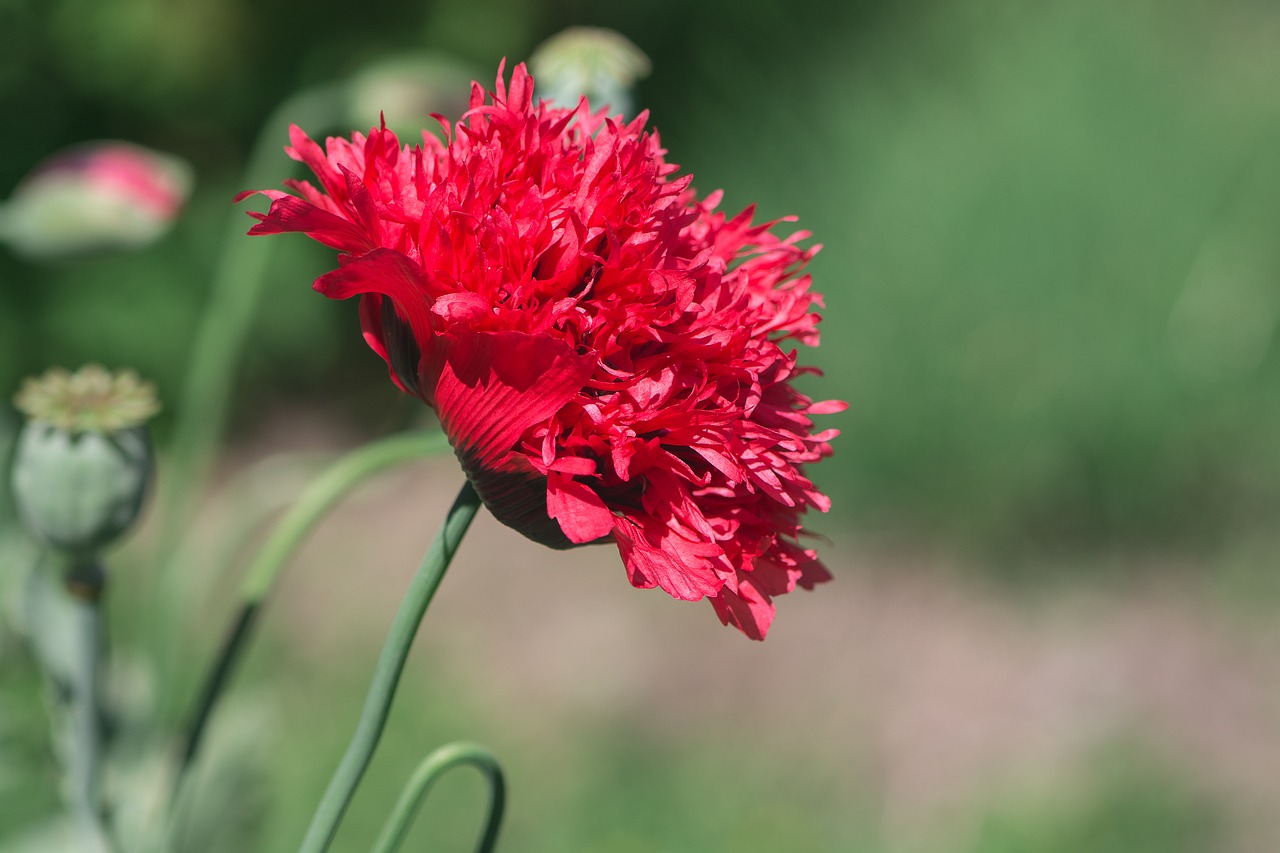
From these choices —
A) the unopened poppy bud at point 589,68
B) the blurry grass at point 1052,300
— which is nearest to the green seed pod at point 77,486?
the unopened poppy bud at point 589,68

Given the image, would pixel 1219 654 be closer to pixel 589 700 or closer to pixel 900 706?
pixel 900 706

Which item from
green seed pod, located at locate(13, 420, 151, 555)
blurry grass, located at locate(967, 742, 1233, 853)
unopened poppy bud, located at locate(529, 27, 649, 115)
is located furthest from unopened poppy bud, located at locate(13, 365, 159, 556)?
blurry grass, located at locate(967, 742, 1233, 853)

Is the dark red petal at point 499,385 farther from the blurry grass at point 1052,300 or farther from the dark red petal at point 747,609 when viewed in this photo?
the blurry grass at point 1052,300

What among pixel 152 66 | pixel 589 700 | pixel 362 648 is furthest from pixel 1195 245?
pixel 152 66

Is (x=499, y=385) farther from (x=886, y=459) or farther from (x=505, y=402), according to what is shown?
(x=886, y=459)

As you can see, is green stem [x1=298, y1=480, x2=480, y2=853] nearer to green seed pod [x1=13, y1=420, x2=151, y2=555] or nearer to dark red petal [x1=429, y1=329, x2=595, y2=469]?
dark red petal [x1=429, y1=329, x2=595, y2=469]
